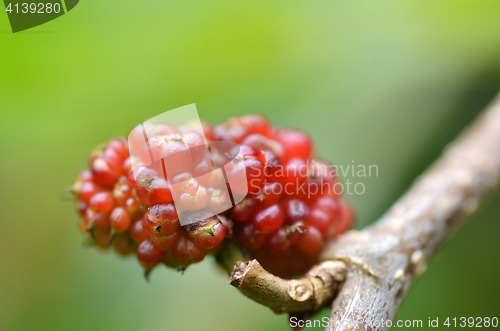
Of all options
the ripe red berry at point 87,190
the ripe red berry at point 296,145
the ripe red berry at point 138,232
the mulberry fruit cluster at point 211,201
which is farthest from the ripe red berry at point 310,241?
the ripe red berry at point 87,190

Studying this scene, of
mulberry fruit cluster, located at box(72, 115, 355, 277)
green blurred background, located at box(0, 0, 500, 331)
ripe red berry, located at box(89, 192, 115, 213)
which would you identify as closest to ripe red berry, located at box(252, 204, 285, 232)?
mulberry fruit cluster, located at box(72, 115, 355, 277)

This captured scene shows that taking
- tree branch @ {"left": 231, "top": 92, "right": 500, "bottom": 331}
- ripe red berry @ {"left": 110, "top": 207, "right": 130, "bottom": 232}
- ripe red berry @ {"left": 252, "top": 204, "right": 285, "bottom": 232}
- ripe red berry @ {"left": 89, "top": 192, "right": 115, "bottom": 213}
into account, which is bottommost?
tree branch @ {"left": 231, "top": 92, "right": 500, "bottom": 331}

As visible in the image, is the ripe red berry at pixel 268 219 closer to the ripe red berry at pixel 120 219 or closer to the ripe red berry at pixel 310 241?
the ripe red berry at pixel 310 241

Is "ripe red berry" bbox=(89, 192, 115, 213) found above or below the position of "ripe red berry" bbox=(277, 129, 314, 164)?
below

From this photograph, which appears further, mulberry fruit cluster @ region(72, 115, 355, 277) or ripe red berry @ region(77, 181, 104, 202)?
ripe red berry @ region(77, 181, 104, 202)

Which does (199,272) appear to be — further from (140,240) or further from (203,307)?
(140,240)

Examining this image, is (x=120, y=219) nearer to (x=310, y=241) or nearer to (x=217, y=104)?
(x=310, y=241)

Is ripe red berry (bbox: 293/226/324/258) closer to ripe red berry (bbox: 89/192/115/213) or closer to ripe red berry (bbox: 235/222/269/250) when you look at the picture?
ripe red berry (bbox: 235/222/269/250)
